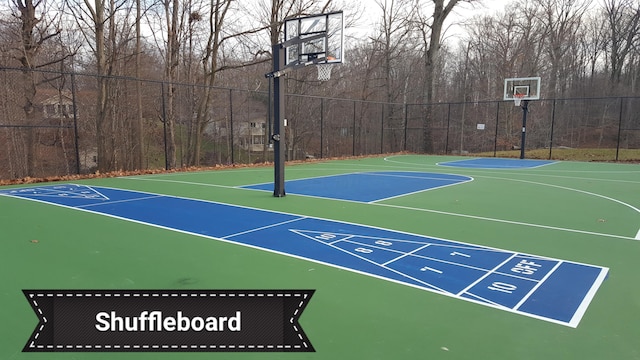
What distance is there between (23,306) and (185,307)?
1404 mm

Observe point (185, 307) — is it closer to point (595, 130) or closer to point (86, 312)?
point (86, 312)

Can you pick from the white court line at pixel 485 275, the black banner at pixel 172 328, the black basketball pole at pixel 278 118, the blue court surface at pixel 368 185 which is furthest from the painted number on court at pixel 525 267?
the black basketball pole at pixel 278 118

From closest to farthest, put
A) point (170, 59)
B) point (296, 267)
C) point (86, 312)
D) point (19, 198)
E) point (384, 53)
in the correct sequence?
point (86, 312)
point (296, 267)
point (19, 198)
point (170, 59)
point (384, 53)

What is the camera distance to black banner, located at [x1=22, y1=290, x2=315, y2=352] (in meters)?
2.41

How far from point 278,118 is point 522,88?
15.5m

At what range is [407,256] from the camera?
14.1 feet

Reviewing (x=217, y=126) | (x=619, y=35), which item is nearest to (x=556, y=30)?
(x=619, y=35)

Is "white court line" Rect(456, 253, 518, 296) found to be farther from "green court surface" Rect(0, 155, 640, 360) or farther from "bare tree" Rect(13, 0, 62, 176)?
"bare tree" Rect(13, 0, 62, 176)

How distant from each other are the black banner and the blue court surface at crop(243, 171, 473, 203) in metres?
5.28

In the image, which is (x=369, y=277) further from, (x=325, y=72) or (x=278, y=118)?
(x=325, y=72)

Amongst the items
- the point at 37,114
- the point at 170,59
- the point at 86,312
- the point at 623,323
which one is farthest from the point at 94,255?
the point at 170,59

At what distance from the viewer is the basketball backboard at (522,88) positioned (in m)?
18.8

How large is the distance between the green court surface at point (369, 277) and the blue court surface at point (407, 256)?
0.48ft

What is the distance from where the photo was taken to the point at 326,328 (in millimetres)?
2723
